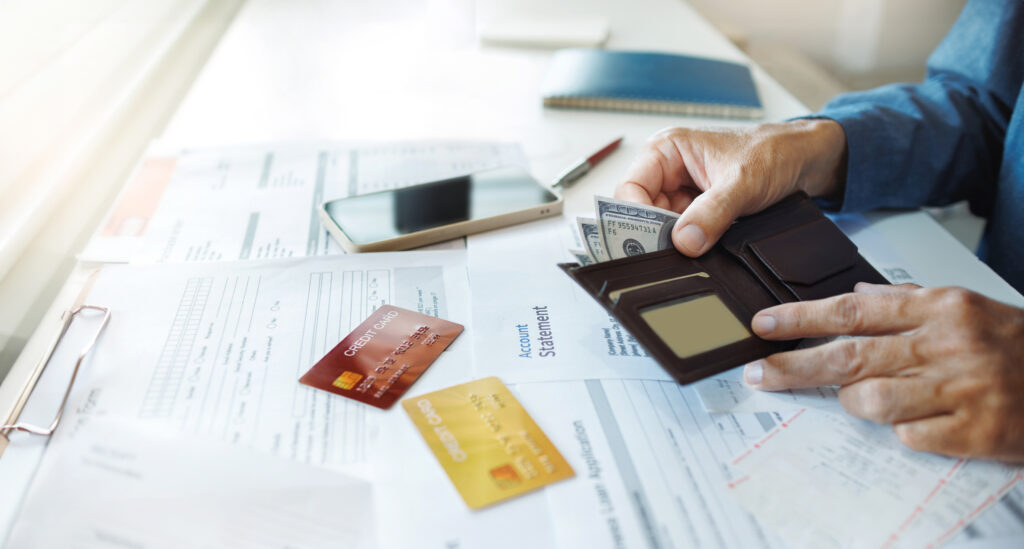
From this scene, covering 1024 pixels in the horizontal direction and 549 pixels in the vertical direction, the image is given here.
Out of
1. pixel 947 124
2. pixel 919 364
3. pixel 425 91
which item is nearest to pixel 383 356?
pixel 919 364

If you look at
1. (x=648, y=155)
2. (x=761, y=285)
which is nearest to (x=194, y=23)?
(x=648, y=155)

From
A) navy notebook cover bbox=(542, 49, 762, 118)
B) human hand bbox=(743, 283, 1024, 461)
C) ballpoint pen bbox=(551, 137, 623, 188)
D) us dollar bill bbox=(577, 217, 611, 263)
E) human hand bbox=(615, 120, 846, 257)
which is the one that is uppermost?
navy notebook cover bbox=(542, 49, 762, 118)

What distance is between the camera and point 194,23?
1431 millimetres

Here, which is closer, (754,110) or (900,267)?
(900,267)

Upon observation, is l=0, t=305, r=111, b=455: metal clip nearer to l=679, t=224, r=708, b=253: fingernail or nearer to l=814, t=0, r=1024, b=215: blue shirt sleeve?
l=679, t=224, r=708, b=253: fingernail

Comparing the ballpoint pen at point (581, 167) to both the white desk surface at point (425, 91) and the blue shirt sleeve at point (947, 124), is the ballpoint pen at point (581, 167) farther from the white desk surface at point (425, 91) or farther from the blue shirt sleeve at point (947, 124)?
the blue shirt sleeve at point (947, 124)

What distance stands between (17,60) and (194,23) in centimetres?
63

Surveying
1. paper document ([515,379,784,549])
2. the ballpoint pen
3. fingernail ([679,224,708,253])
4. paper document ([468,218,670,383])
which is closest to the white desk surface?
the ballpoint pen

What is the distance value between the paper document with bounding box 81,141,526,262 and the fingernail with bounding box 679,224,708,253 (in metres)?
A: 0.36

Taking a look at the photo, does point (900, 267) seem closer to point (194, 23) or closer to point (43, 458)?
point (43, 458)

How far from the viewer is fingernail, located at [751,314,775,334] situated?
57 centimetres

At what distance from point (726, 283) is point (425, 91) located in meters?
0.71

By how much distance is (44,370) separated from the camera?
57cm

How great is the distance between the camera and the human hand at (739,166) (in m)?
0.72
